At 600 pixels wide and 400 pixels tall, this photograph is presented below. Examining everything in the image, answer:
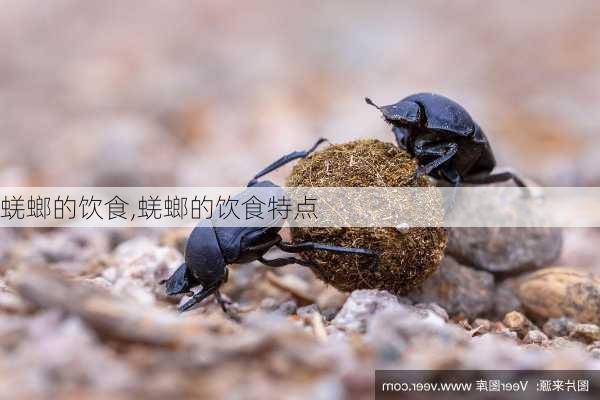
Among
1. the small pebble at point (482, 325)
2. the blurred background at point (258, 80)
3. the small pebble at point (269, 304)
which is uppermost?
the blurred background at point (258, 80)

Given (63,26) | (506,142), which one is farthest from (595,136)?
(63,26)

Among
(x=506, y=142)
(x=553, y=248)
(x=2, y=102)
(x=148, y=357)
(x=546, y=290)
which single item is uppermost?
(x=2, y=102)

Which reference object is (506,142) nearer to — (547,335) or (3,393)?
(547,335)

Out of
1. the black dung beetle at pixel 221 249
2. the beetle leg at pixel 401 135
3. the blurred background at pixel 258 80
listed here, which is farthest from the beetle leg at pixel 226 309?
the blurred background at pixel 258 80

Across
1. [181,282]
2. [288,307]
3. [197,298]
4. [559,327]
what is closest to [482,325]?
[559,327]

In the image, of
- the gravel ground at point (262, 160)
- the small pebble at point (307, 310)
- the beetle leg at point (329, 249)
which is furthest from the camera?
the small pebble at point (307, 310)

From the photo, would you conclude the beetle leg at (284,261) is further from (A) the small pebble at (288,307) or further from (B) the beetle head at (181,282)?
(B) the beetle head at (181,282)

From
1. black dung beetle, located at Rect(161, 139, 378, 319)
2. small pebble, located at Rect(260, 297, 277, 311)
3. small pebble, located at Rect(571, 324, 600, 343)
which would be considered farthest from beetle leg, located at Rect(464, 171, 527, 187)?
small pebble, located at Rect(260, 297, 277, 311)
